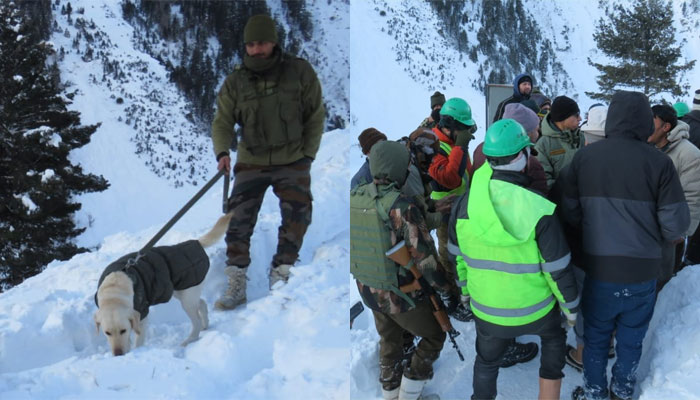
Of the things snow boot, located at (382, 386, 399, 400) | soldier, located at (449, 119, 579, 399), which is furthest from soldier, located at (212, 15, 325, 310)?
soldier, located at (449, 119, 579, 399)

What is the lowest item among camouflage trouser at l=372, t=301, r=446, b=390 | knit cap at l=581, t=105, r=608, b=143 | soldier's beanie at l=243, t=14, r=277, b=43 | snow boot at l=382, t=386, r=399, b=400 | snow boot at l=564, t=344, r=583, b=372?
snow boot at l=382, t=386, r=399, b=400

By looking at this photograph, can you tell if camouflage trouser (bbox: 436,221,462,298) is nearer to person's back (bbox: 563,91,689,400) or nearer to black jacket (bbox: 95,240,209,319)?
person's back (bbox: 563,91,689,400)

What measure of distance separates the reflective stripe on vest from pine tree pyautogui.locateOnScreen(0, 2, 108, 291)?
1.91m

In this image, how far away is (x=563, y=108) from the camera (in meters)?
2.50

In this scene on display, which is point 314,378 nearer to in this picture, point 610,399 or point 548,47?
point 610,399

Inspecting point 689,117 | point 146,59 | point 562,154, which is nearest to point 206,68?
point 146,59

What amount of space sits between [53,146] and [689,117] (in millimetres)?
3981

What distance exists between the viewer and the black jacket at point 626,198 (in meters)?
1.90

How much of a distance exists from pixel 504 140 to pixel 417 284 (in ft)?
2.39

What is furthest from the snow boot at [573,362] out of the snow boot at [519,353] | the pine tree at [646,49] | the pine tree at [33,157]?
the pine tree at [646,49]

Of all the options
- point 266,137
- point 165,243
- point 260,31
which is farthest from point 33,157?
point 260,31

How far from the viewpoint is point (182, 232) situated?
2.51m

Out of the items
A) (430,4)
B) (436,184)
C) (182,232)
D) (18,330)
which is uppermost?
(430,4)

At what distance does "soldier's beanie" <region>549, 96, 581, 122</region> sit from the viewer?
8.18ft
